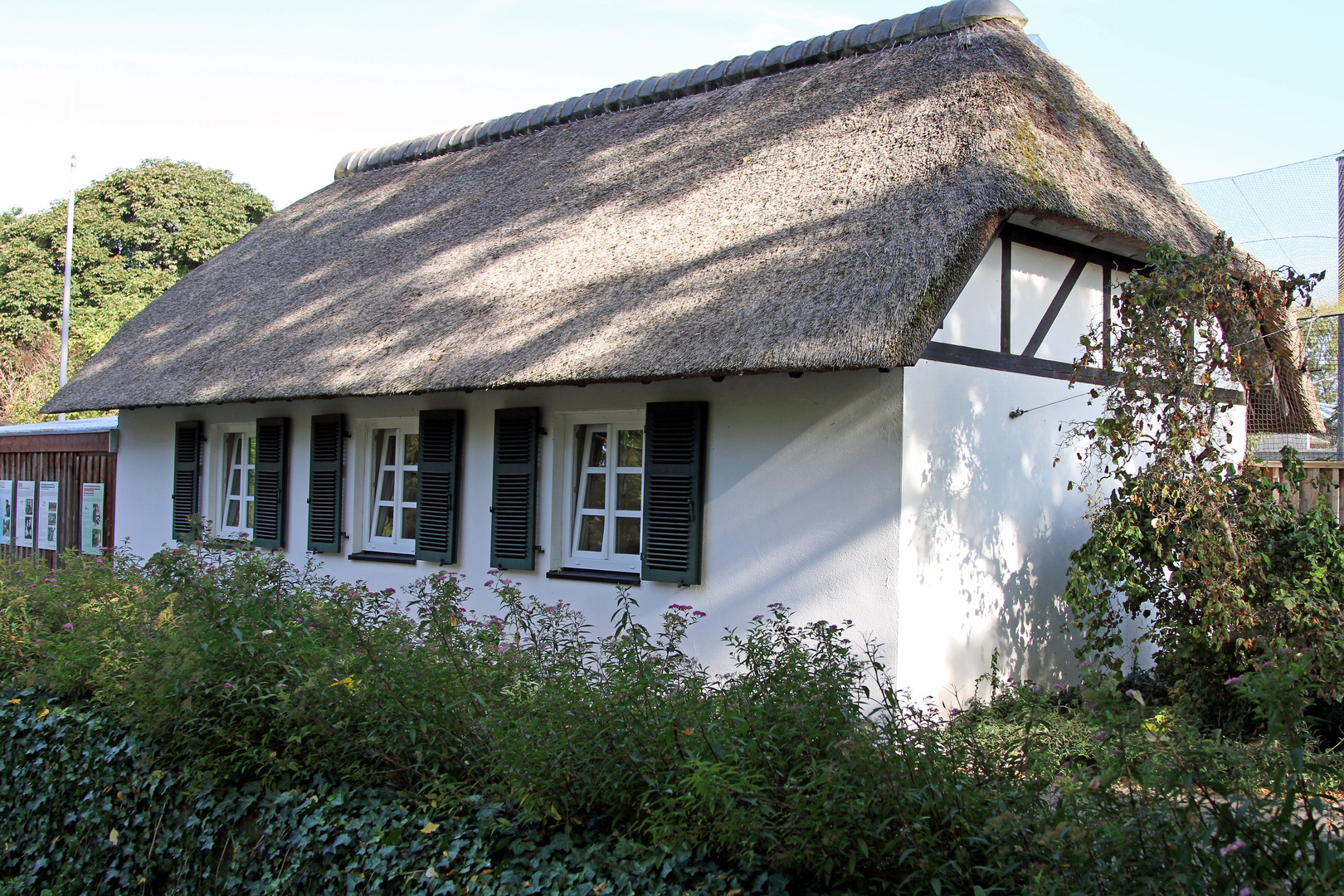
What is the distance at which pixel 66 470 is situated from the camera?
11.7 metres

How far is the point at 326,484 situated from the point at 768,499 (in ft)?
14.3

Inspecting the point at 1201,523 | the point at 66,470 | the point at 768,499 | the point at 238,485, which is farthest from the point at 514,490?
the point at 66,470

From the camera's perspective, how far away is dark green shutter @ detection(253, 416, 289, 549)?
29.6ft

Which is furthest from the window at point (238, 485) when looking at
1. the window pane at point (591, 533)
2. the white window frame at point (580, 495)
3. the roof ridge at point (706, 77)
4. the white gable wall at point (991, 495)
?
the white gable wall at point (991, 495)

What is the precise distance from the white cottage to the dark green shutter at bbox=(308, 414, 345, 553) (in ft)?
0.09

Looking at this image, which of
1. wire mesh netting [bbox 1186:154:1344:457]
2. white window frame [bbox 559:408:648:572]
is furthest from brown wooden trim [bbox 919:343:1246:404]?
wire mesh netting [bbox 1186:154:1344:457]

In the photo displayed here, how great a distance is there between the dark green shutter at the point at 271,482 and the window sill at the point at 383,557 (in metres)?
1.00

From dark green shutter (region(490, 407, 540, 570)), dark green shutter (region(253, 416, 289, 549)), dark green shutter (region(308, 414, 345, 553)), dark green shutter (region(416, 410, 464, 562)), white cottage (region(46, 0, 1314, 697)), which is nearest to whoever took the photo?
white cottage (region(46, 0, 1314, 697))

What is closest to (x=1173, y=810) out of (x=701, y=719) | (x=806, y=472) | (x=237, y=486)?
(x=701, y=719)

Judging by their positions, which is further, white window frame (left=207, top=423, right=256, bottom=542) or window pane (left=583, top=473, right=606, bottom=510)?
white window frame (left=207, top=423, right=256, bottom=542)

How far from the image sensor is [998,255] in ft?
19.8

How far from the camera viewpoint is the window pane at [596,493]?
705 cm

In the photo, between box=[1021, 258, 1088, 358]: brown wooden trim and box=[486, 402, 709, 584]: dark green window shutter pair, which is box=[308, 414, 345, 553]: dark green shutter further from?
box=[1021, 258, 1088, 358]: brown wooden trim

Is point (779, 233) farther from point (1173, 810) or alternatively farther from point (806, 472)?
point (1173, 810)
